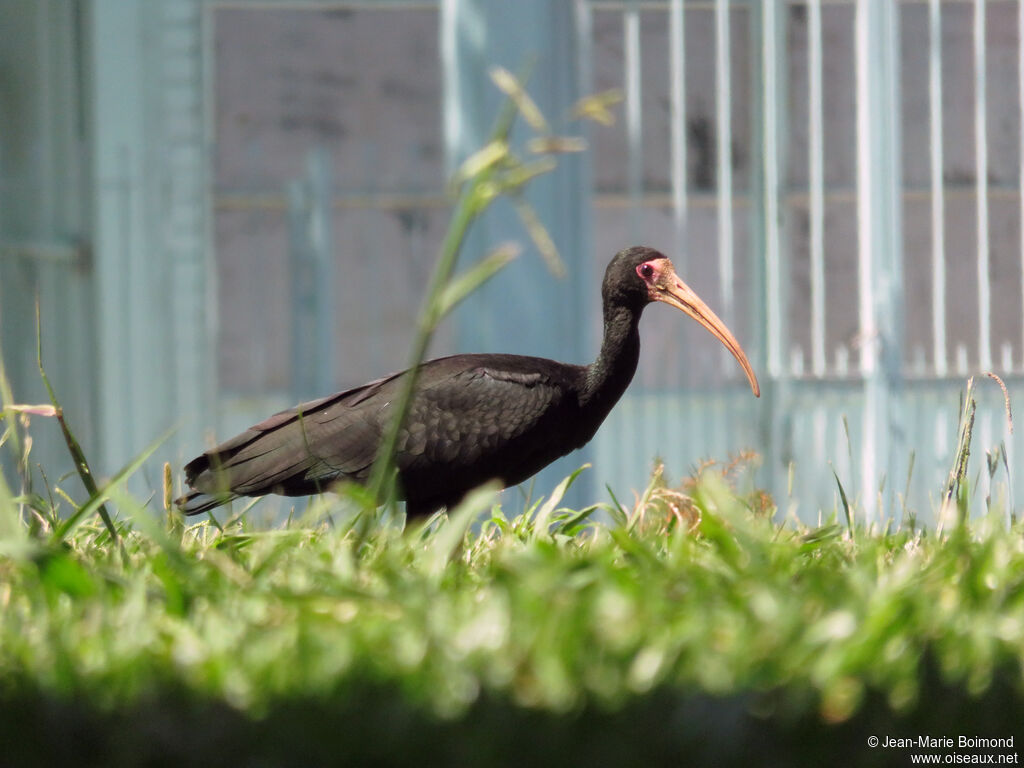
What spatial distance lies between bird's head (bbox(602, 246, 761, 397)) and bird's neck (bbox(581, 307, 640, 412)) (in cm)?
11

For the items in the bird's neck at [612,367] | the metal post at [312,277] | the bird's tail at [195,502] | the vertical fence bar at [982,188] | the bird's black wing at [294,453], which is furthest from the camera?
the metal post at [312,277]

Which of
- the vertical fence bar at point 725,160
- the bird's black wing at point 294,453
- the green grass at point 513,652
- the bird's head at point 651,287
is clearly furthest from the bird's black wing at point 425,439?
the vertical fence bar at point 725,160

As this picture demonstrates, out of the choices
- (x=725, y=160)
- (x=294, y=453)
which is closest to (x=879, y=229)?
(x=725, y=160)

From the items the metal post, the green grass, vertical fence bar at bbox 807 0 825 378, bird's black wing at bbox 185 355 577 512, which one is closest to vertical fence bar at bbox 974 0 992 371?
vertical fence bar at bbox 807 0 825 378

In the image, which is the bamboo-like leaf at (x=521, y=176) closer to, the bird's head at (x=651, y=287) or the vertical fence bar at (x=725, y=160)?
the bird's head at (x=651, y=287)

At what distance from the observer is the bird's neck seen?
3.54m

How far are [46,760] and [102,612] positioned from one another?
0.37 meters

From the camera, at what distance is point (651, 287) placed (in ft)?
12.4

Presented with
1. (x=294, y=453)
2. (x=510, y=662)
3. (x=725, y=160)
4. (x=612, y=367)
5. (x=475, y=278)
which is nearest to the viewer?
(x=510, y=662)

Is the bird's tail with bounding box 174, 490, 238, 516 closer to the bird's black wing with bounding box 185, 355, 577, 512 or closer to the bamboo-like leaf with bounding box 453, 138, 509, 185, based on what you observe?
the bird's black wing with bounding box 185, 355, 577, 512

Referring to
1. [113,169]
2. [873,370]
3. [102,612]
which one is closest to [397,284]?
[113,169]

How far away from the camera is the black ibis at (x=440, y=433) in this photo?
133 inches

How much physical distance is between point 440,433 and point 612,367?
505 millimetres

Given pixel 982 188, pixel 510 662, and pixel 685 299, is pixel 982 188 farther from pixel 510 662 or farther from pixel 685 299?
pixel 510 662
